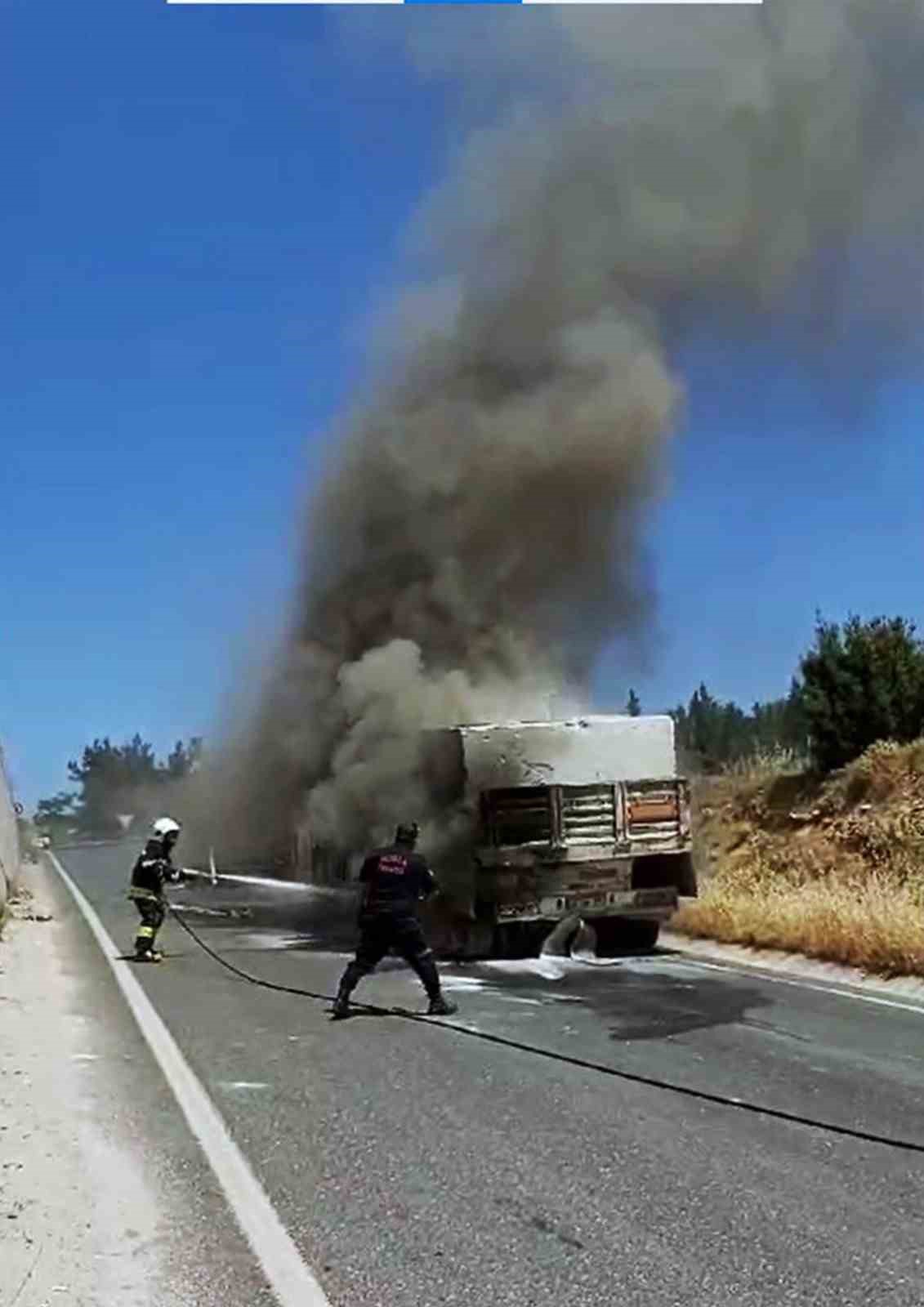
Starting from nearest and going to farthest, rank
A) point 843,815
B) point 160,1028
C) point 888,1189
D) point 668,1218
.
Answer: point 668,1218, point 888,1189, point 160,1028, point 843,815

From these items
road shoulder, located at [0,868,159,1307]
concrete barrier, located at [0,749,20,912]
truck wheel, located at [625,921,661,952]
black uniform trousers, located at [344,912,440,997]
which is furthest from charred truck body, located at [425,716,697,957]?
concrete barrier, located at [0,749,20,912]

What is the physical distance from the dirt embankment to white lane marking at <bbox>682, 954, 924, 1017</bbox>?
2.45ft

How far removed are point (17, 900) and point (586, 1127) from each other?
20.9 metres

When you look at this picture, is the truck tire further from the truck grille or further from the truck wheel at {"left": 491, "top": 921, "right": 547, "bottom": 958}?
the truck grille

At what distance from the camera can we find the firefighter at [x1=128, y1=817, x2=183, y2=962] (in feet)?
51.3

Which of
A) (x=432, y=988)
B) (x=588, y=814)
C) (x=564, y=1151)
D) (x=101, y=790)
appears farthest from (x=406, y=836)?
(x=101, y=790)

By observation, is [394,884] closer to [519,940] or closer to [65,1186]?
[519,940]

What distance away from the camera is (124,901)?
27922 millimetres

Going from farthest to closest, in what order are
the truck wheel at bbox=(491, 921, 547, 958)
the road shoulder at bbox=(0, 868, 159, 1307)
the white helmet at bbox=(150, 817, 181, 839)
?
the white helmet at bbox=(150, 817, 181, 839)
the truck wheel at bbox=(491, 921, 547, 958)
the road shoulder at bbox=(0, 868, 159, 1307)

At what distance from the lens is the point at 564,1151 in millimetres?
6621

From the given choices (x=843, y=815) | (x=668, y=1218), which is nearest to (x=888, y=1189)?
(x=668, y=1218)

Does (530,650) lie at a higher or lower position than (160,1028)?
higher

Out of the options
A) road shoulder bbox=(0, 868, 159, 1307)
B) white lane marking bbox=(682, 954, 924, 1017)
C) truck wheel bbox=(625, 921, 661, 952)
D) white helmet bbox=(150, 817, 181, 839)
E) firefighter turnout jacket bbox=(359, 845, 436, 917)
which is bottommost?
road shoulder bbox=(0, 868, 159, 1307)

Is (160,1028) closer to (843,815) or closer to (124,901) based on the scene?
(843,815)
